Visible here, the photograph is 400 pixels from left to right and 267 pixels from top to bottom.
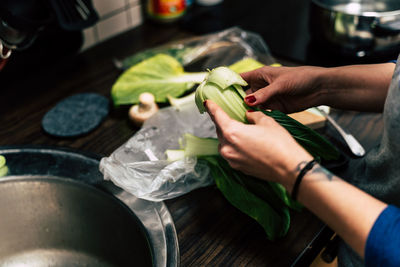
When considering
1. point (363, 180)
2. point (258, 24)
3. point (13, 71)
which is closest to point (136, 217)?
point (363, 180)

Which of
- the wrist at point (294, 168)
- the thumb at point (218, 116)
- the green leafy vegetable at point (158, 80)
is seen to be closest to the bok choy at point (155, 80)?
the green leafy vegetable at point (158, 80)

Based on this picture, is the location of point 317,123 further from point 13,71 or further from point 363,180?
point 13,71

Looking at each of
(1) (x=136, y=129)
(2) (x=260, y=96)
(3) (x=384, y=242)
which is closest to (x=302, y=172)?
(3) (x=384, y=242)

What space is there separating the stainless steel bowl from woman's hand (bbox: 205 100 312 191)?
375mm

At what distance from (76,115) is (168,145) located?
306mm

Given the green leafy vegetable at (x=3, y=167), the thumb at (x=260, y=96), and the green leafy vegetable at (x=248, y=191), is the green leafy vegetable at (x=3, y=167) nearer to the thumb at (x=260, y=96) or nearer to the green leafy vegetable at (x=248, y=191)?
the green leafy vegetable at (x=248, y=191)

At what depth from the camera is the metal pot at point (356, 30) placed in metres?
1.06

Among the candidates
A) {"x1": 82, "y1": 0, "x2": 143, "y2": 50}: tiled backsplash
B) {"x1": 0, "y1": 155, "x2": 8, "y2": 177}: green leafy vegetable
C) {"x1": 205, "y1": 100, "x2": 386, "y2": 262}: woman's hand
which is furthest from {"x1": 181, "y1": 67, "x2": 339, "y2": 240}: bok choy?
{"x1": 82, "y1": 0, "x2": 143, "y2": 50}: tiled backsplash

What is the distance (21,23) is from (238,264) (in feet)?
2.54

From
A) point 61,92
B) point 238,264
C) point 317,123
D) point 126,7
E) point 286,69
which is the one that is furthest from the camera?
point 126,7

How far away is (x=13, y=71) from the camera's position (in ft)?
3.46

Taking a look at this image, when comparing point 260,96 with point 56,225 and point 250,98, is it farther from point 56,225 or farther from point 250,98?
point 56,225

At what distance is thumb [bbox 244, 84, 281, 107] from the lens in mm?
755

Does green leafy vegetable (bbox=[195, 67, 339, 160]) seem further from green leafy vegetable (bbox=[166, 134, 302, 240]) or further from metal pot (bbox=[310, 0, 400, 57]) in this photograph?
metal pot (bbox=[310, 0, 400, 57])
